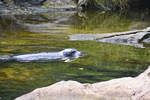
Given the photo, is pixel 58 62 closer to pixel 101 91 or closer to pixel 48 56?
pixel 48 56

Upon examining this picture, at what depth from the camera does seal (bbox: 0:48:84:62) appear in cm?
809

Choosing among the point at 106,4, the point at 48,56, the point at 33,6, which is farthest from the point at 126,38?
the point at 33,6

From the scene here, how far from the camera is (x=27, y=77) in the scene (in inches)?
259

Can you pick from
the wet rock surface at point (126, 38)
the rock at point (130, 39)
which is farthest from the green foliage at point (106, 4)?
the rock at point (130, 39)

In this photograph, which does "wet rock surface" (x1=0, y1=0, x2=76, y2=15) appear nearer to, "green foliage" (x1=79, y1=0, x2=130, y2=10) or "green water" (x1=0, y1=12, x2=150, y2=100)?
"green foliage" (x1=79, y1=0, x2=130, y2=10)

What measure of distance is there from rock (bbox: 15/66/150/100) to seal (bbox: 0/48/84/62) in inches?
140

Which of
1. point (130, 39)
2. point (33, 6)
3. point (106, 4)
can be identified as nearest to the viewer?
point (130, 39)

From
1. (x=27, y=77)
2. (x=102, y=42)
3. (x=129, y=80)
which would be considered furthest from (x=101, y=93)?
(x=102, y=42)

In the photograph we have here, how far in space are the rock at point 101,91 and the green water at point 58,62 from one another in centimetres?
110

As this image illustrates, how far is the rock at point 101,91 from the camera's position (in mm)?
4129

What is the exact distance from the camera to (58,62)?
310 inches

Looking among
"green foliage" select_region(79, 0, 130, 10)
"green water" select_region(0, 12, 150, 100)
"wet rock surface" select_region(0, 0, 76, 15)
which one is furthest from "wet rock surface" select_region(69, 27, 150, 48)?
"wet rock surface" select_region(0, 0, 76, 15)

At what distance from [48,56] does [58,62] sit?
52cm

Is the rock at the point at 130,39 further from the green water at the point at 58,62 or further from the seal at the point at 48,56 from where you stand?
the seal at the point at 48,56
